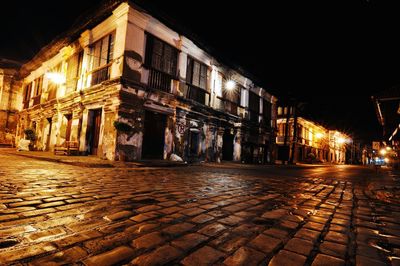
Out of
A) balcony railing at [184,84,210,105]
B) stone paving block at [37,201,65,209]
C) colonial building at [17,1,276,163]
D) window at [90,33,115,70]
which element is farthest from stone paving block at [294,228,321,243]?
window at [90,33,115,70]

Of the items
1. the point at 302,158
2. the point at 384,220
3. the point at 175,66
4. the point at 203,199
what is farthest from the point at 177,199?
the point at 302,158

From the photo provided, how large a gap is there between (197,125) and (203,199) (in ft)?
35.2

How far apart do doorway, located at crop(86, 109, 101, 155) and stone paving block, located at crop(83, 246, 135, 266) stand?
38.2 ft

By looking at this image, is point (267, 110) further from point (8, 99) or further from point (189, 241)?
point (8, 99)

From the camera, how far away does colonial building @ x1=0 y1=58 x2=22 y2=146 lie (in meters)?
21.8

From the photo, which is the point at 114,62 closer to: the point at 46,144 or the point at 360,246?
the point at 46,144

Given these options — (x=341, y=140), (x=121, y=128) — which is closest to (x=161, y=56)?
(x=121, y=128)

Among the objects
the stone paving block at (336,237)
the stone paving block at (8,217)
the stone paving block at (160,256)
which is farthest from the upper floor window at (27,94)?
the stone paving block at (336,237)

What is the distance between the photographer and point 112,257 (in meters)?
1.48

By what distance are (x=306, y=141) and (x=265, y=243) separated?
36491 millimetres

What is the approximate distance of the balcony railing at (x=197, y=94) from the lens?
13.5 m

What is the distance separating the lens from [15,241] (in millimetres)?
1656

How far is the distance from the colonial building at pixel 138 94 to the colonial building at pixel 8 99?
234 inches

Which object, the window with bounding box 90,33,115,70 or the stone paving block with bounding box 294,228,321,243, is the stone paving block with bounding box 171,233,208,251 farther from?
the window with bounding box 90,33,115,70
